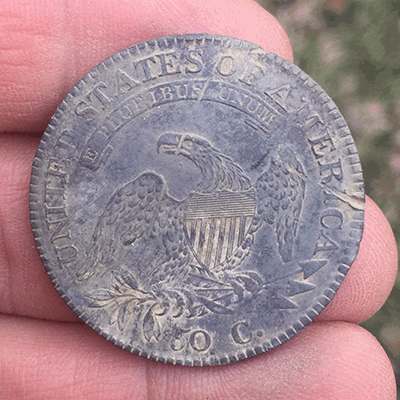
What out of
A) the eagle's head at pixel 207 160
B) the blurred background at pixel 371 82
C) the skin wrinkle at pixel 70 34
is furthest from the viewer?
the blurred background at pixel 371 82

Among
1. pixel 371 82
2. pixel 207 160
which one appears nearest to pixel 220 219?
pixel 207 160

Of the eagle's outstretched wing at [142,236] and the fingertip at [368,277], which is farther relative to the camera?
the fingertip at [368,277]

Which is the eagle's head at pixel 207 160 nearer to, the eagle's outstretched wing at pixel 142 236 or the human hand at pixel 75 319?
the eagle's outstretched wing at pixel 142 236

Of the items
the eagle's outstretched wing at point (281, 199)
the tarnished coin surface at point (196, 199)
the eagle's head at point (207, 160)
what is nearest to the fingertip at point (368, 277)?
the tarnished coin surface at point (196, 199)

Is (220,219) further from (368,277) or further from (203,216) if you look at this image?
(368,277)

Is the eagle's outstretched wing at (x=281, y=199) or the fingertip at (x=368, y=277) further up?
the eagle's outstretched wing at (x=281, y=199)

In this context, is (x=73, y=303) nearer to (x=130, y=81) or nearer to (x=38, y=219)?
(x=38, y=219)
